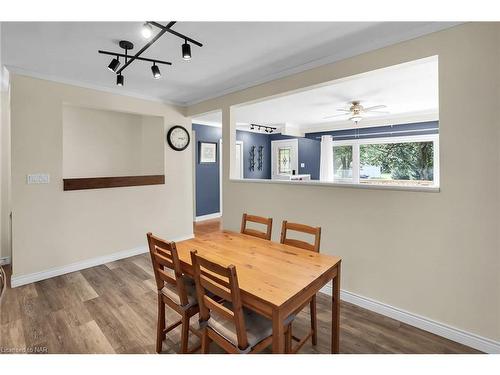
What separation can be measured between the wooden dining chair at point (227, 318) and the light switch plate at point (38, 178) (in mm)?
2590

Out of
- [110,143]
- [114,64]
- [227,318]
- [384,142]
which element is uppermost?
[114,64]

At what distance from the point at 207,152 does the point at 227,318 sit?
17.0ft

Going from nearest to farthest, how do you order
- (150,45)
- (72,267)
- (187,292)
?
(187,292) < (150,45) < (72,267)

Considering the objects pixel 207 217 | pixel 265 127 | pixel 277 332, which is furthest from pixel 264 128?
pixel 277 332

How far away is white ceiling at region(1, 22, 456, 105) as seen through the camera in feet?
6.49

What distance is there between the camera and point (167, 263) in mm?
1632

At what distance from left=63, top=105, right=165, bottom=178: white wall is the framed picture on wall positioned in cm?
Result: 187

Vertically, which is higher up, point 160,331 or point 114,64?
point 114,64

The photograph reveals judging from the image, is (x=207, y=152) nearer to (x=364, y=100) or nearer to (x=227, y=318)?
(x=364, y=100)

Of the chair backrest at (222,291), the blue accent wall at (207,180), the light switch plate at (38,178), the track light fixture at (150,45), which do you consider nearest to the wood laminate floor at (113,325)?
the chair backrest at (222,291)

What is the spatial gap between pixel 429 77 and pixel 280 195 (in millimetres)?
2417

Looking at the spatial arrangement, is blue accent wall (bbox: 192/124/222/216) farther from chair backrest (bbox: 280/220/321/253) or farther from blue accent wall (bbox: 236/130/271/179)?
chair backrest (bbox: 280/220/321/253)

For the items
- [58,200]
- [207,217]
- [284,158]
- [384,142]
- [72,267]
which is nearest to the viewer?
[58,200]
